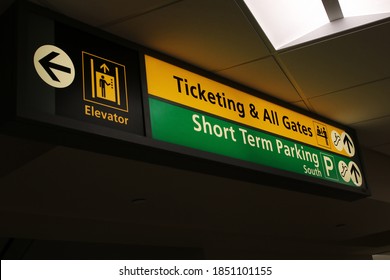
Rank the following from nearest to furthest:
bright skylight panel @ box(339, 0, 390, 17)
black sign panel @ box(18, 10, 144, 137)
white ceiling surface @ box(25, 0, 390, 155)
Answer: black sign panel @ box(18, 10, 144, 137) < white ceiling surface @ box(25, 0, 390, 155) < bright skylight panel @ box(339, 0, 390, 17)

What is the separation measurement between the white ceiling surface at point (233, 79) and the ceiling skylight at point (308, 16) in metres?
0.06

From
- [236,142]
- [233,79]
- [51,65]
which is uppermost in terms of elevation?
[233,79]

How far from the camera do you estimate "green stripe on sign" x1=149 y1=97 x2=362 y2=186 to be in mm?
1927

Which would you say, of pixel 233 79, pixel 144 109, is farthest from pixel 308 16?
pixel 144 109

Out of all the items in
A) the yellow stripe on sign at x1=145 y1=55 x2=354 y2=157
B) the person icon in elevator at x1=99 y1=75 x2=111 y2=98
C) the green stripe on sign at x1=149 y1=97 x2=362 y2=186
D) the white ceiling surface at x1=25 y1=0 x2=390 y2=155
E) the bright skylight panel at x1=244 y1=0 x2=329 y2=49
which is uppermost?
the bright skylight panel at x1=244 y1=0 x2=329 y2=49

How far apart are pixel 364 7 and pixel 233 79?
0.71 meters

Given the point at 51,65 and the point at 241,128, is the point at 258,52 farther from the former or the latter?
the point at 51,65

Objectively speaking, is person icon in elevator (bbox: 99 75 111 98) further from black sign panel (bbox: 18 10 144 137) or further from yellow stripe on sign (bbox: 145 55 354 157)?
yellow stripe on sign (bbox: 145 55 354 157)

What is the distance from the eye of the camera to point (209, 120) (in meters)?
Answer: 2.11

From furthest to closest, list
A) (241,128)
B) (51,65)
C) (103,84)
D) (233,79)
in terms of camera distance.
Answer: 1. (233,79)
2. (241,128)
3. (103,84)
4. (51,65)

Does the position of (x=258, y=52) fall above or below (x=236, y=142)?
above

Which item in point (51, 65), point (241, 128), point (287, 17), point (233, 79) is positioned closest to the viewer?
point (51, 65)

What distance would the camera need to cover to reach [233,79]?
8.08ft

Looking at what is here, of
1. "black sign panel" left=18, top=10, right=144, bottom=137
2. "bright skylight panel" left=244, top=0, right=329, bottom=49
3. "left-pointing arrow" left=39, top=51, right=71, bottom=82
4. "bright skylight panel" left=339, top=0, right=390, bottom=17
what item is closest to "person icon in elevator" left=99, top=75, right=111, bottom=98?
"black sign panel" left=18, top=10, right=144, bottom=137
